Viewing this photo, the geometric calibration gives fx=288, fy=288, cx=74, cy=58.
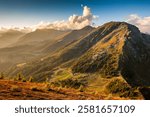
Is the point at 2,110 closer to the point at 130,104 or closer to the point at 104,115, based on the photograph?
the point at 104,115

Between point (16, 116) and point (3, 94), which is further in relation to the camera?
point (3, 94)

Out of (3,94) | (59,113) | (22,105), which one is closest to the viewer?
(59,113)

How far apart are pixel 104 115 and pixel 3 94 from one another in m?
6.33

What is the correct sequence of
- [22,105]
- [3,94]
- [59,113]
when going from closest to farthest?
[59,113]
[22,105]
[3,94]

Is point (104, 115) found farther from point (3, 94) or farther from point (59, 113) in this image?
point (3, 94)

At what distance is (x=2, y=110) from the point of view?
11086mm

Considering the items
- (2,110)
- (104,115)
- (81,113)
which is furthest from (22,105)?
(104,115)

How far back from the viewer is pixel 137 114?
1102 cm

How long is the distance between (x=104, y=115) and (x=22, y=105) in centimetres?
335

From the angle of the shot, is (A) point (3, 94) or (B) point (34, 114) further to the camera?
(A) point (3, 94)

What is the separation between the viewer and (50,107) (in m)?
11.0

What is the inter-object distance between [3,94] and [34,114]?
470 cm

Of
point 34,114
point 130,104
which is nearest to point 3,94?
point 34,114

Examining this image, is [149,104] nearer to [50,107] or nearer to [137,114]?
[137,114]
